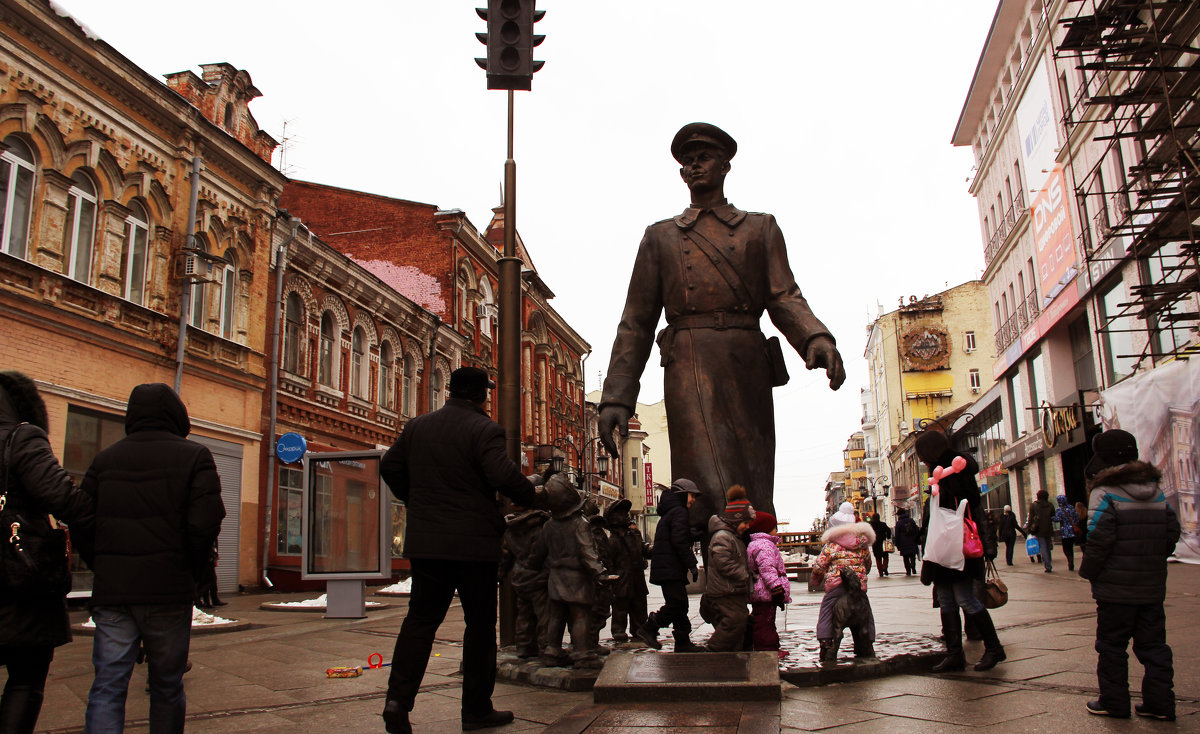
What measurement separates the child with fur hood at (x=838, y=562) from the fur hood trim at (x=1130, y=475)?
4.88 ft

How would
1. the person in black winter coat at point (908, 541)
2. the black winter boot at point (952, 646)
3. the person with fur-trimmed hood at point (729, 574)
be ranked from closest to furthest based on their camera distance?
the person with fur-trimmed hood at point (729, 574)
the black winter boot at point (952, 646)
the person in black winter coat at point (908, 541)

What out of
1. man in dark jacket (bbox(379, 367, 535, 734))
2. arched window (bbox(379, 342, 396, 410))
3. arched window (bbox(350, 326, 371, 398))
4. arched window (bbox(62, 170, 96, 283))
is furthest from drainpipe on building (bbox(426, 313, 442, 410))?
man in dark jacket (bbox(379, 367, 535, 734))

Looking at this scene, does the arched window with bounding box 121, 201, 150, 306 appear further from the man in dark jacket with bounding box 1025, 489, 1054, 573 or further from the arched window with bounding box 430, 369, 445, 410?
the man in dark jacket with bounding box 1025, 489, 1054, 573

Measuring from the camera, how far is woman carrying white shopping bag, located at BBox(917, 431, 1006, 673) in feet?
18.2

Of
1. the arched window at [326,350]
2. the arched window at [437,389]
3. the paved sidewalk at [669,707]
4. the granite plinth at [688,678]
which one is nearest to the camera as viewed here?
the granite plinth at [688,678]

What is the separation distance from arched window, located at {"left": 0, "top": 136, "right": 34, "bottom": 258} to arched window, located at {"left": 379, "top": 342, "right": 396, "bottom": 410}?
12.7 m

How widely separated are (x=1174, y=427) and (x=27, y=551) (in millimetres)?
16521

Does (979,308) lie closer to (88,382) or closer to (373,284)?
(373,284)

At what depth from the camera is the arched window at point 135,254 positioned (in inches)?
663

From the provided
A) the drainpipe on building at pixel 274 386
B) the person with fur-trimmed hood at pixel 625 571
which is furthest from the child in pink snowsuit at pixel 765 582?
the drainpipe on building at pixel 274 386

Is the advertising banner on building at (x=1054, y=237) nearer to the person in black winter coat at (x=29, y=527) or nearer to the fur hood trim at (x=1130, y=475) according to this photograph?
the fur hood trim at (x=1130, y=475)

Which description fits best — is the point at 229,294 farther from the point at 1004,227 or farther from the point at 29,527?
the point at 1004,227

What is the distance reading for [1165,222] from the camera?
53.0ft

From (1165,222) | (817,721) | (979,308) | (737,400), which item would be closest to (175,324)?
(737,400)
